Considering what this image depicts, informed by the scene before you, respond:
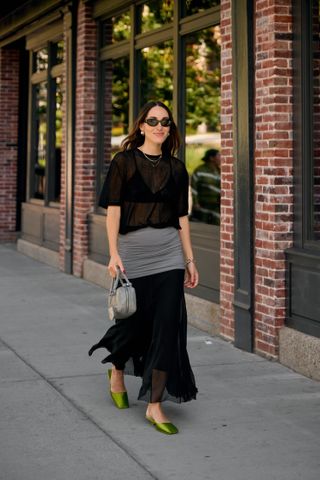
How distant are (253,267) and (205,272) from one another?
154 centimetres

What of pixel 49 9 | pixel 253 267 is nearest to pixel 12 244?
pixel 49 9

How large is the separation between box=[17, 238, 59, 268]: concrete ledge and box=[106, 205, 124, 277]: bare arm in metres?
9.07

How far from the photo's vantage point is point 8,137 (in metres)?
19.1

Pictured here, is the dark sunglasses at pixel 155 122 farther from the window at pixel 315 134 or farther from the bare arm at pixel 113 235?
the window at pixel 315 134

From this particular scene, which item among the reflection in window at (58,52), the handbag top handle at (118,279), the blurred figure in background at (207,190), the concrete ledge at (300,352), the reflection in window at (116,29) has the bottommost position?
the concrete ledge at (300,352)

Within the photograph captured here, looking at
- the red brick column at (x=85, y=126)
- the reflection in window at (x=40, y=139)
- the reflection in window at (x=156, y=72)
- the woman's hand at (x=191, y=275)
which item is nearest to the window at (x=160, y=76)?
the reflection in window at (x=156, y=72)

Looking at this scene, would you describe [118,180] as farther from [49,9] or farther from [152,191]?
[49,9]

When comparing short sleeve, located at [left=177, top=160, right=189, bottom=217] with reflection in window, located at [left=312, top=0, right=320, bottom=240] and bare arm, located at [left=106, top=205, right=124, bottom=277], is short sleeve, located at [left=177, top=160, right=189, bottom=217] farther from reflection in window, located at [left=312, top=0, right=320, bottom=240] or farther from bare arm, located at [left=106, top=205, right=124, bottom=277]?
reflection in window, located at [left=312, top=0, right=320, bottom=240]

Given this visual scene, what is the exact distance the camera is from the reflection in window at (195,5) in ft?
35.4

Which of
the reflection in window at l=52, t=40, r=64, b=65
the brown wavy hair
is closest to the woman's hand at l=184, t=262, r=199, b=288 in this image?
the brown wavy hair

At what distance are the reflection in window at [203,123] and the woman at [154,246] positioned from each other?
4.94 m

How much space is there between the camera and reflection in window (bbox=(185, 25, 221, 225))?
12611 millimetres

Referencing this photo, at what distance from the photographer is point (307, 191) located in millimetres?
8156

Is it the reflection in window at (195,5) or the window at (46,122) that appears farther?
the window at (46,122)
